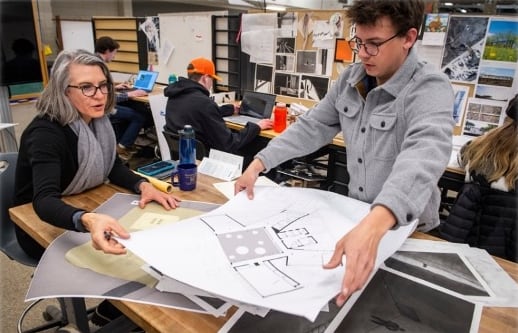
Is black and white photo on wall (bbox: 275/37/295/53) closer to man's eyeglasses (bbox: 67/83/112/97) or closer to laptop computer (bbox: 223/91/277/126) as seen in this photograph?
laptop computer (bbox: 223/91/277/126)

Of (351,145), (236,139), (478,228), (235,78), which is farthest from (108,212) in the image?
(235,78)

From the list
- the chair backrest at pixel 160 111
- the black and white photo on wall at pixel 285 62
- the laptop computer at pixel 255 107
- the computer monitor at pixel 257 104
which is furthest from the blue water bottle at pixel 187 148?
the chair backrest at pixel 160 111

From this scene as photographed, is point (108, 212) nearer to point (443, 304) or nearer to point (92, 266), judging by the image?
point (92, 266)

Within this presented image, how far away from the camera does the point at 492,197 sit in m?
1.65

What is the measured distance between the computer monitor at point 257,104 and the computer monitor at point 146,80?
1.36m

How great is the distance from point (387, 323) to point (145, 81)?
3808 millimetres

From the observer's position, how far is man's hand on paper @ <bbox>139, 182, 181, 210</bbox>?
113 centimetres

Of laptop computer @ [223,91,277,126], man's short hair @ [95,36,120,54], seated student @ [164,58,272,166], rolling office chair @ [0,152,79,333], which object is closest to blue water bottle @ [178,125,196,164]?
rolling office chair @ [0,152,79,333]

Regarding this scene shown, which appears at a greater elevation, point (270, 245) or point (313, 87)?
point (313, 87)

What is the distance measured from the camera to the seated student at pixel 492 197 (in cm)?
161

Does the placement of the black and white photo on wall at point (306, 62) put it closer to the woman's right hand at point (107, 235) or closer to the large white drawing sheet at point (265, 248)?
the large white drawing sheet at point (265, 248)

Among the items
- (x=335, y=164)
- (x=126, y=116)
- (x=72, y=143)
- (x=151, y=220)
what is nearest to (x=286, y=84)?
(x=335, y=164)

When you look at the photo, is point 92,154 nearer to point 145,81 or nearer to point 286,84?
point 286,84

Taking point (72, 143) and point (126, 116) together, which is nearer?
point (72, 143)
